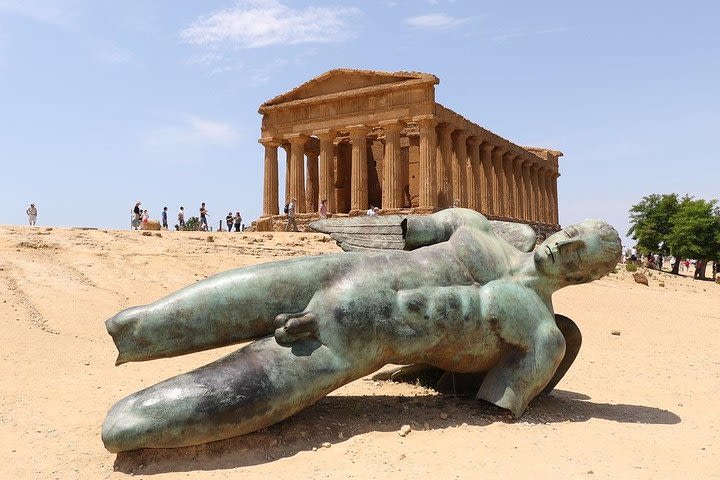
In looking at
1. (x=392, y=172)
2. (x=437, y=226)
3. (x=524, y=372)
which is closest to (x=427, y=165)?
(x=392, y=172)

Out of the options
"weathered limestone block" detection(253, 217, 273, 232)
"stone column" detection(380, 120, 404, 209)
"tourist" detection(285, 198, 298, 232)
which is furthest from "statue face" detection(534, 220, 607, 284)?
"weathered limestone block" detection(253, 217, 273, 232)

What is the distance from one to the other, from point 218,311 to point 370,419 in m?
1.46

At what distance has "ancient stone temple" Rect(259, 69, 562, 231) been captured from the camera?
3023cm

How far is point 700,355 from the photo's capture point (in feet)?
30.2

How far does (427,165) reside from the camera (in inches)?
1194

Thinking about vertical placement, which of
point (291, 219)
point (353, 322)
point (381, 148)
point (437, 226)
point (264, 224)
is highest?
point (381, 148)

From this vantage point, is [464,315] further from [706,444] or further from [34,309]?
[34,309]

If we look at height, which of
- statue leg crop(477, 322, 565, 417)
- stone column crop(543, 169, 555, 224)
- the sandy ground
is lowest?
the sandy ground

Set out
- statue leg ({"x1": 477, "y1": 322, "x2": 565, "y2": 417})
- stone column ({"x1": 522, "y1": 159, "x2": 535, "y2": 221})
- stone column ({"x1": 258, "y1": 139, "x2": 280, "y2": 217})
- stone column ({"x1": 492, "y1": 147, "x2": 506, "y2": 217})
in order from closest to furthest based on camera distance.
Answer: statue leg ({"x1": 477, "y1": 322, "x2": 565, "y2": 417}) < stone column ({"x1": 258, "y1": 139, "x2": 280, "y2": 217}) < stone column ({"x1": 492, "y1": 147, "x2": 506, "y2": 217}) < stone column ({"x1": 522, "y1": 159, "x2": 535, "y2": 221})

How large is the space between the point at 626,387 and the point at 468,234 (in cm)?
323

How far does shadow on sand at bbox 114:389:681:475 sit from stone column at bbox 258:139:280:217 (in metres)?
30.1

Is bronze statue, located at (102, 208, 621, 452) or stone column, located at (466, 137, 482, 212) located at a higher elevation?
stone column, located at (466, 137, 482, 212)

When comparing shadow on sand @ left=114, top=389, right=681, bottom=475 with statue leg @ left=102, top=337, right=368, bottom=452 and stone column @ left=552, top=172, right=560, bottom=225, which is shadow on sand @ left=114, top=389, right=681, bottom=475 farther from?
stone column @ left=552, top=172, right=560, bottom=225

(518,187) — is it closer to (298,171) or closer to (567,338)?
(298,171)
